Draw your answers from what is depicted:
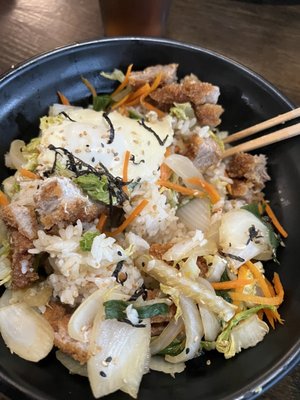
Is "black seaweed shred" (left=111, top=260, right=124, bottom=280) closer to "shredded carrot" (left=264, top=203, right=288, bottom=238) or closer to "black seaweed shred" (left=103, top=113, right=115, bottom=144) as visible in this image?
"black seaweed shred" (left=103, top=113, right=115, bottom=144)

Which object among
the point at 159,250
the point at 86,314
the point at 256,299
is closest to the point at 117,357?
the point at 86,314

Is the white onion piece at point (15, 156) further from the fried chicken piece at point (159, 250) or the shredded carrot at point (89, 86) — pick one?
the fried chicken piece at point (159, 250)

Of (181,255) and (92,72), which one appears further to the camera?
(92,72)

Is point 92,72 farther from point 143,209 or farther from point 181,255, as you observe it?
point 181,255

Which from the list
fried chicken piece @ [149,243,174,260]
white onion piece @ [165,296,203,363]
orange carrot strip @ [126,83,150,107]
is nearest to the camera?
white onion piece @ [165,296,203,363]

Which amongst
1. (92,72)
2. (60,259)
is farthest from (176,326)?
(92,72)

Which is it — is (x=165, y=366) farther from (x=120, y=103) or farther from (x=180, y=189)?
(x=120, y=103)

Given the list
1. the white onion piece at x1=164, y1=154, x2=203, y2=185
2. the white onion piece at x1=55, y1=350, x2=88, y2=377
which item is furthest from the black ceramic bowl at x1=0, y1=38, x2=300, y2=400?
the white onion piece at x1=164, y1=154, x2=203, y2=185
